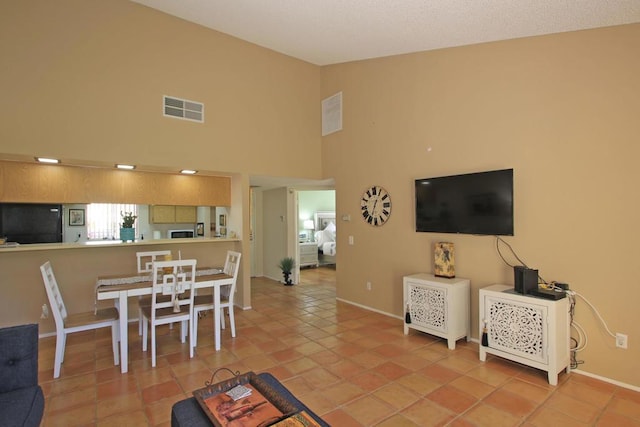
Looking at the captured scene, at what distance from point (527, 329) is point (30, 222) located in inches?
276

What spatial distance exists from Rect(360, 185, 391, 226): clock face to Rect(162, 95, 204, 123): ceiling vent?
2658mm

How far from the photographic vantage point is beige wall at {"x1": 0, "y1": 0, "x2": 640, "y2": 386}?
107 inches

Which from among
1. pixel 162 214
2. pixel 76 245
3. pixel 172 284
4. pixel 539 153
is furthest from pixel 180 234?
pixel 539 153

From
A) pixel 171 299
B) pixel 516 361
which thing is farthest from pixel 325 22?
pixel 516 361

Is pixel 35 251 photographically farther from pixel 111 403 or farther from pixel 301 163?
pixel 301 163

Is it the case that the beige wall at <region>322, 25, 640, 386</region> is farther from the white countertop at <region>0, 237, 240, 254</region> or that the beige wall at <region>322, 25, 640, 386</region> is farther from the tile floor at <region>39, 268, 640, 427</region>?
the white countertop at <region>0, 237, 240, 254</region>

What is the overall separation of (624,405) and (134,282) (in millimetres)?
4434

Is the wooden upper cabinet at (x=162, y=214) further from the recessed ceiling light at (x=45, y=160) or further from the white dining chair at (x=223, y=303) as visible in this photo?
the white dining chair at (x=223, y=303)

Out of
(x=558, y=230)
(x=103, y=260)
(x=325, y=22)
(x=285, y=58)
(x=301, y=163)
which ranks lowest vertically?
(x=103, y=260)

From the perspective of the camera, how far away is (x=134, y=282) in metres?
3.41

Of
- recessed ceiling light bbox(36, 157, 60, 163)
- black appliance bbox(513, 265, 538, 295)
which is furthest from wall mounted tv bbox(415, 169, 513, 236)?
recessed ceiling light bbox(36, 157, 60, 163)

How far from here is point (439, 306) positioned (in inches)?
138

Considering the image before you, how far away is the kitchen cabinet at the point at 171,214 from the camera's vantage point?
670 cm

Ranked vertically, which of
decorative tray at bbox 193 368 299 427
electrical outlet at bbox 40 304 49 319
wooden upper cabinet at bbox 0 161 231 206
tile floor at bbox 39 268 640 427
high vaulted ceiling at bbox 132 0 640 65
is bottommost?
tile floor at bbox 39 268 640 427
